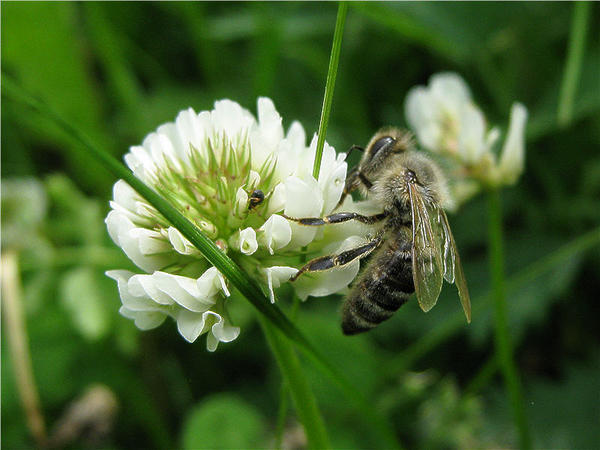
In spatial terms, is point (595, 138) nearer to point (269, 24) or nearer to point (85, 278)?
point (269, 24)

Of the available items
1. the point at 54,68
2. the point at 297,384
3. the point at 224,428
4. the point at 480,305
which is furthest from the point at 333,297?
the point at 54,68

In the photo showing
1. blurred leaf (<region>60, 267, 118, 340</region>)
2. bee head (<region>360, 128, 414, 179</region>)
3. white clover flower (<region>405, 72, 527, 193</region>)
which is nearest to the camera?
bee head (<region>360, 128, 414, 179</region>)

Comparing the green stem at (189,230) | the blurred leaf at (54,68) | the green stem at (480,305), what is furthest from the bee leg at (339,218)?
the blurred leaf at (54,68)

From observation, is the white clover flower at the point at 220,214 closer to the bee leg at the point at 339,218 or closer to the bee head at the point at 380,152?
the bee leg at the point at 339,218

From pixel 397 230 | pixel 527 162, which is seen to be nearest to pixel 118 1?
pixel 527 162

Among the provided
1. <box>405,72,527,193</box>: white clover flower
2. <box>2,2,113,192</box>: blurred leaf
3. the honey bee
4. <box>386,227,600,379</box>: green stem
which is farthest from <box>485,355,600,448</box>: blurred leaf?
→ <box>2,2,113,192</box>: blurred leaf

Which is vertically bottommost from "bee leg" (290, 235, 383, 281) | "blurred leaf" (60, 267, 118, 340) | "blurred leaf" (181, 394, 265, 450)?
"bee leg" (290, 235, 383, 281)

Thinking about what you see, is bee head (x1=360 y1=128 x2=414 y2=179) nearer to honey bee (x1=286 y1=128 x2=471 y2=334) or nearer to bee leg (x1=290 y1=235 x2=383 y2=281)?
honey bee (x1=286 y1=128 x2=471 y2=334)

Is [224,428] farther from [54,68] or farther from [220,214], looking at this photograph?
[54,68]
